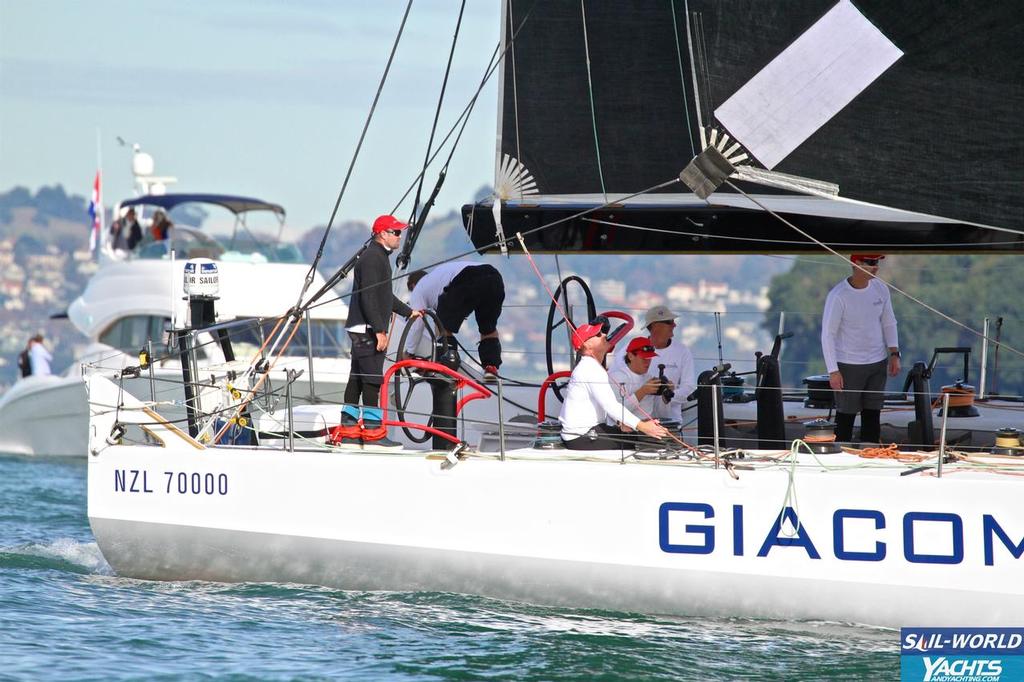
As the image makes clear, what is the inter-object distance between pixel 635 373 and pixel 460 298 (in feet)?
4.07

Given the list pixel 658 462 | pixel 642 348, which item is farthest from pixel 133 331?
pixel 658 462

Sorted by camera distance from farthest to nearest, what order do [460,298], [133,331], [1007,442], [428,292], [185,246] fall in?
[185,246]
[133,331]
[428,292]
[460,298]
[1007,442]

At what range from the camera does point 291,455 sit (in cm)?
713

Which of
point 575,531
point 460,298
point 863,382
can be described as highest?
point 460,298

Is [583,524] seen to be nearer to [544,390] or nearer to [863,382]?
[544,390]

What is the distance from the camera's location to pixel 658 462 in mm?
6762

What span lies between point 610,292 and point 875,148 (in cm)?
14330

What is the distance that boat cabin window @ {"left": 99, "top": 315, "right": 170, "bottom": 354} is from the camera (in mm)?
18094

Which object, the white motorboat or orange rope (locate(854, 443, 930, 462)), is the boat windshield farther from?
orange rope (locate(854, 443, 930, 462))

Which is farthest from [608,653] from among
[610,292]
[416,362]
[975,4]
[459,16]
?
[610,292]

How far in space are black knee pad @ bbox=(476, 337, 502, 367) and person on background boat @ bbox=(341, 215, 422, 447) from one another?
2.42 feet

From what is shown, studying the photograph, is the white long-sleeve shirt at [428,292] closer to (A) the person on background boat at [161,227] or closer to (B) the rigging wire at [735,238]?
(B) the rigging wire at [735,238]

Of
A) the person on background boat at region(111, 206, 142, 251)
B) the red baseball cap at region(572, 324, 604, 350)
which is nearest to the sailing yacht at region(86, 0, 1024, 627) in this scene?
the red baseball cap at region(572, 324, 604, 350)

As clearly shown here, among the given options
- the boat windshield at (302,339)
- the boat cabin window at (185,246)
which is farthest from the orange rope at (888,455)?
the boat cabin window at (185,246)
